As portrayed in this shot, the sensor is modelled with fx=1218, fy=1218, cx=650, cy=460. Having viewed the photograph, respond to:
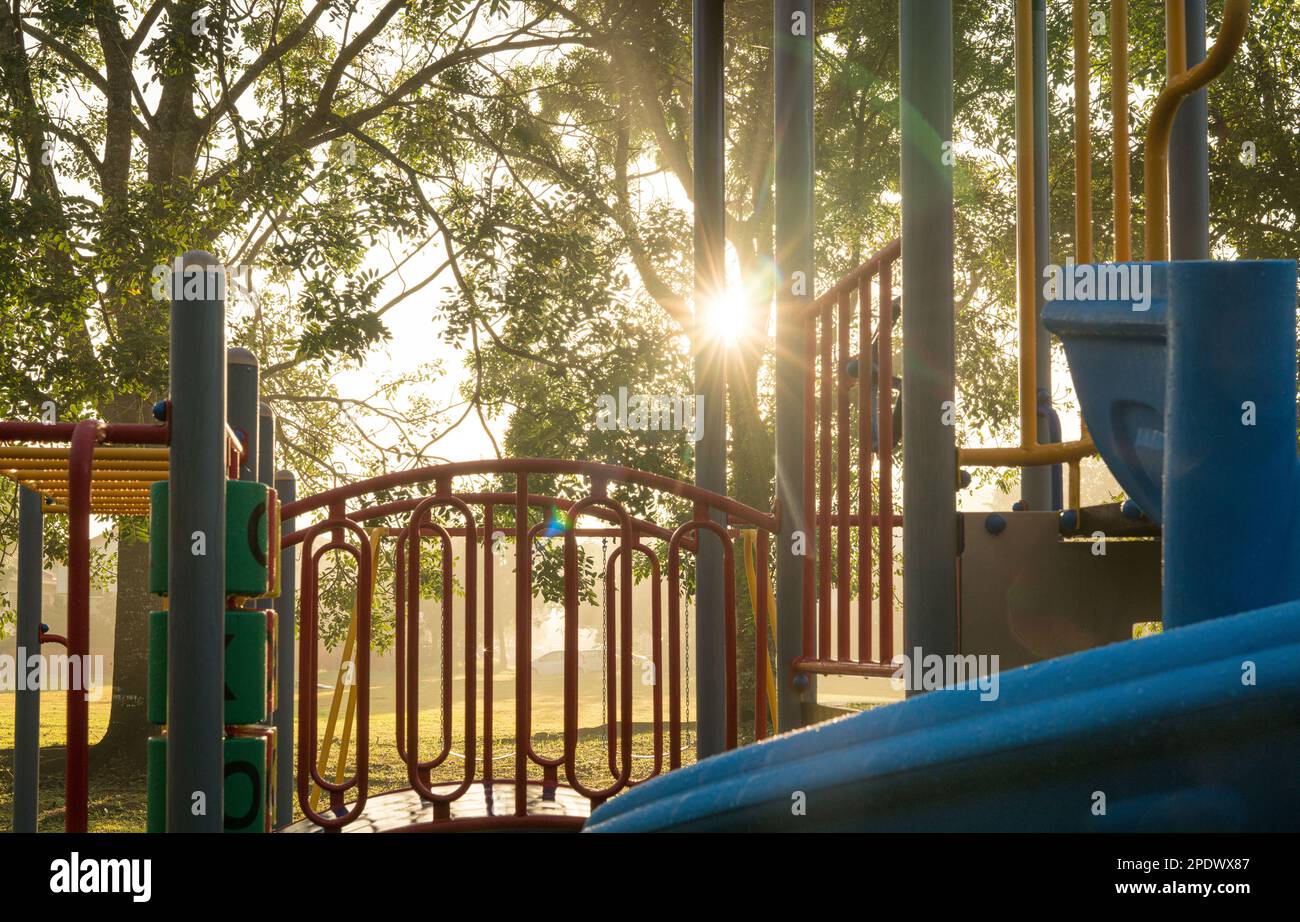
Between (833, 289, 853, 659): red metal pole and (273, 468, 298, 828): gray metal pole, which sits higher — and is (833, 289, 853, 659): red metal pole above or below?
above

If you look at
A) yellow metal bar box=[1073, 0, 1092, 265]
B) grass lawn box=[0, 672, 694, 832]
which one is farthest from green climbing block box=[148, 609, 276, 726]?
grass lawn box=[0, 672, 694, 832]

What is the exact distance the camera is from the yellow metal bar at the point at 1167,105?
2137 mm

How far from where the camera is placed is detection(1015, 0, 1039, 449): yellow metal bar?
2902 mm

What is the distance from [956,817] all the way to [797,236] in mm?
3104

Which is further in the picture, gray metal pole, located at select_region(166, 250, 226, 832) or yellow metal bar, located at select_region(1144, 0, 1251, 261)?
gray metal pole, located at select_region(166, 250, 226, 832)

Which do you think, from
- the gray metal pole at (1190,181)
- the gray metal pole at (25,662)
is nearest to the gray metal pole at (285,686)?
the gray metal pole at (25,662)

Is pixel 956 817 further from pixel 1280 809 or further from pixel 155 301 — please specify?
pixel 155 301

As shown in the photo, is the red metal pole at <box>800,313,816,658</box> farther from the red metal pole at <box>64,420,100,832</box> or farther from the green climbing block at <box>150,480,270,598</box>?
the red metal pole at <box>64,420,100,832</box>

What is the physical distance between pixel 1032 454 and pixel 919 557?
71cm

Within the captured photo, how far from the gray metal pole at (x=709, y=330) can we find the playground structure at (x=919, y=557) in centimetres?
1

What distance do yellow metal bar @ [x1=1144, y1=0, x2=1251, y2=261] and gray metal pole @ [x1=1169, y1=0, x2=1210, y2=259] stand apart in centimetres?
19

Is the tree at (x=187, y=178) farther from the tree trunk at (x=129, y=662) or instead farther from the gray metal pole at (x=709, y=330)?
the gray metal pole at (x=709, y=330)

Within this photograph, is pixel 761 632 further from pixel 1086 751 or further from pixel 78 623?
pixel 1086 751

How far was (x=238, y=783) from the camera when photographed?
2.71 meters
